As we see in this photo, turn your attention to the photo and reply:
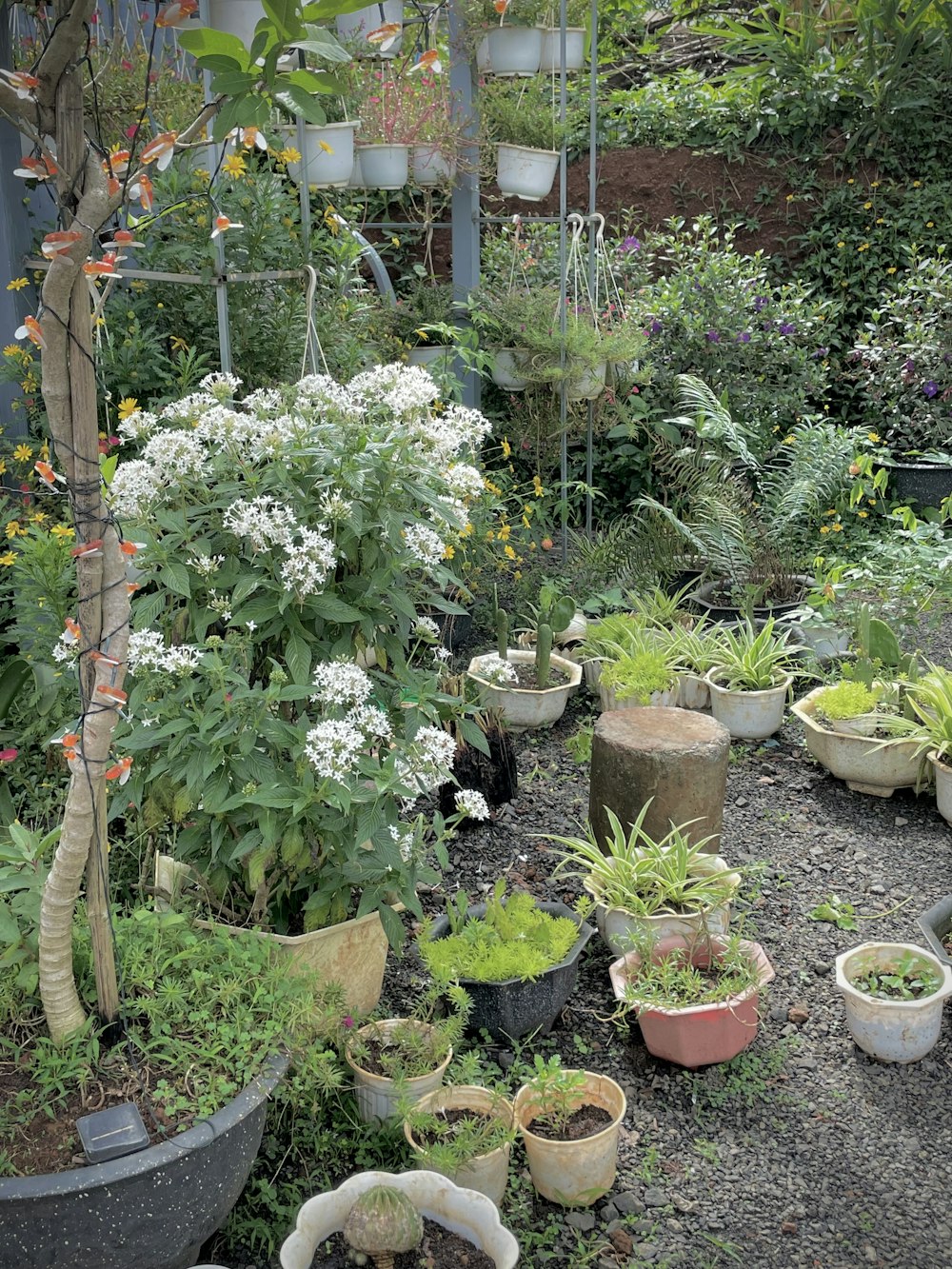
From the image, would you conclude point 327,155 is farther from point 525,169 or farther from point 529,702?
point 529,702

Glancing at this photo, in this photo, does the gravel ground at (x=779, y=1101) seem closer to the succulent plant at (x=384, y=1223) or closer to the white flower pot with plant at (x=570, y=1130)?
the white flower pot with plant at (x=570, y=1130)

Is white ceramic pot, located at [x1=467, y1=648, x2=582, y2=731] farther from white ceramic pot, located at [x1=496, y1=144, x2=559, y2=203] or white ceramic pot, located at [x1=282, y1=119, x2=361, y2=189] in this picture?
white ceramic pot, located at [x1=496, y1=144, x2=559, y2=203]

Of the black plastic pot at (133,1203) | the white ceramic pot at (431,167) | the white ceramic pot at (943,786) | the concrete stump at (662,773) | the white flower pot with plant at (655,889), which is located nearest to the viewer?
A: the black plastic pot at (133,1203)

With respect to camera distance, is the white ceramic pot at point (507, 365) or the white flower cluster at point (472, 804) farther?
the white ceramic pot at point (507, 365)

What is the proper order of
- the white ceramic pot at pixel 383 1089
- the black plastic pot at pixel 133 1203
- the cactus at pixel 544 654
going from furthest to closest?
the cactus at pixel 544 654
the white ceramic pot at pixel 383 1089
the black plastic pot at pixel 133 1203

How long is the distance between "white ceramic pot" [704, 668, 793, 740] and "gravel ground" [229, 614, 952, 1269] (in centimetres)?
59

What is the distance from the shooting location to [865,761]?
13.3 feet

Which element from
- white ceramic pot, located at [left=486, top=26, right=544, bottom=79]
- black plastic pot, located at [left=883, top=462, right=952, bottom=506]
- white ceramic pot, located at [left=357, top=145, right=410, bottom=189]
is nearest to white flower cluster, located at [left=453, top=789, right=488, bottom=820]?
white ceramic pot, located at [left=357, top=145, right=410, bottom=189]

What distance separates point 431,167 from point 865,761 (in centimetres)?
309

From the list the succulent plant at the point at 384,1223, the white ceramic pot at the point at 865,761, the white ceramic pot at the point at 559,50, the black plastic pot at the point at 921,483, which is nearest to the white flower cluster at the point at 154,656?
the succulent plant at the point at 384,1223

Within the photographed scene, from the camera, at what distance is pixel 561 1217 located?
241cm

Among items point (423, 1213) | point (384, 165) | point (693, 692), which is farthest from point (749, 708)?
point (423, 1213)

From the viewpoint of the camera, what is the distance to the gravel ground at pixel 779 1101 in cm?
238

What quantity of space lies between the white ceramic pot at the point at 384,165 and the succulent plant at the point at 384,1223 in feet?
13.0
